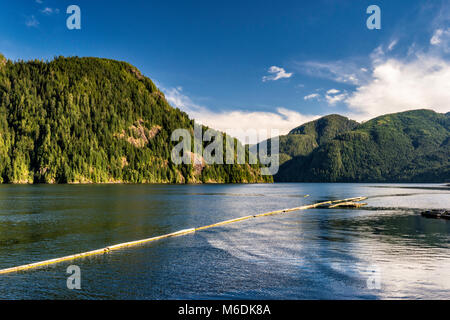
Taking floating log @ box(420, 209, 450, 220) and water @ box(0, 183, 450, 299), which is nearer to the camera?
water @ box(0, 183, 450, 299)

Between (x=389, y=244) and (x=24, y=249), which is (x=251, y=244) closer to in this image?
(x=389, y=244)

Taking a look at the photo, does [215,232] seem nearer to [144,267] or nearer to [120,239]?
[120,239]

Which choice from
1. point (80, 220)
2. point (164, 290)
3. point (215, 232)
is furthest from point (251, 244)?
point (80, 220)

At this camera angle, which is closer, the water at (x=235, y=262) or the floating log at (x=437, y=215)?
the water at (x=235, y=262)

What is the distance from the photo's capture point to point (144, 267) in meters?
28.5

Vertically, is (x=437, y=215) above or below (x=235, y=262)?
below

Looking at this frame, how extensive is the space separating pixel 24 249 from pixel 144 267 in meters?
15.6

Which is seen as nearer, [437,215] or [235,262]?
[235,262]

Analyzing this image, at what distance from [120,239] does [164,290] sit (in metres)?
21.0
